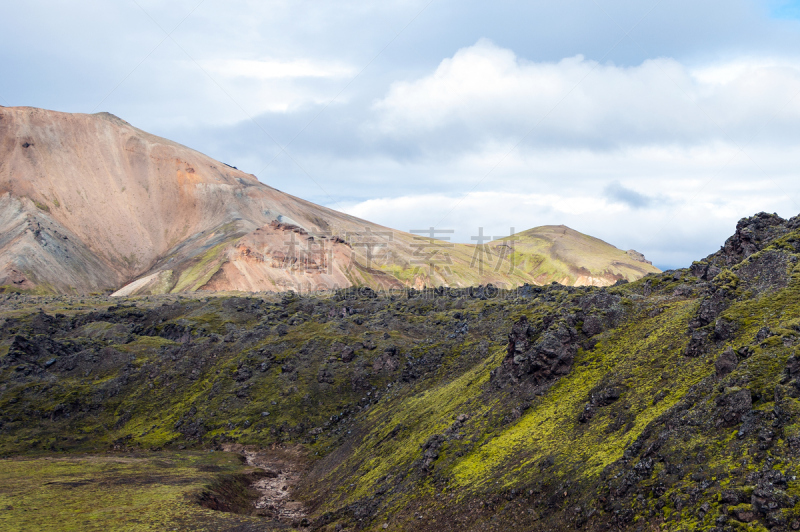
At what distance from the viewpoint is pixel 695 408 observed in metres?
27.6

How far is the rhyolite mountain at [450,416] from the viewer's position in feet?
83.7

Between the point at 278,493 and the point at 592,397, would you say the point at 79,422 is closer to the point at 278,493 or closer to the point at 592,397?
the point at 278,493

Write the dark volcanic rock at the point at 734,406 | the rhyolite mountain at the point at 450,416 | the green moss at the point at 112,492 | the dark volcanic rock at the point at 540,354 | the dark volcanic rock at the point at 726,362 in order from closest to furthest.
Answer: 1. the dark volcanic rock at the point at 734,406
2. the rhyolite mountain at the point at 450,416
3. the dark volcanic rock at the point at 726,362
4. the green moss at the point at 112,492
5. the dark volcanic rock at the point at 540,354

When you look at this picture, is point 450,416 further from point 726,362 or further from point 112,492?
point 112,492

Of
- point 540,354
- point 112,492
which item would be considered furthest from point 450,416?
point 112,492

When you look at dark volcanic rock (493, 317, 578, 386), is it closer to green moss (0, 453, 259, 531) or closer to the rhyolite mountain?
the rhyolite mountain

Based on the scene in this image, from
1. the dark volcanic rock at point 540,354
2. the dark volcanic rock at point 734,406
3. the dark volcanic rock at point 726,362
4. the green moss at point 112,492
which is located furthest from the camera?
the dark volcanic rock at point 540,354

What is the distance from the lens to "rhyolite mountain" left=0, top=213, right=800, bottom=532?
25500 millimetres

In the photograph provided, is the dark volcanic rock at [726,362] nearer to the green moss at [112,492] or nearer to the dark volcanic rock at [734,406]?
the dark volcanic rock at [734,406]

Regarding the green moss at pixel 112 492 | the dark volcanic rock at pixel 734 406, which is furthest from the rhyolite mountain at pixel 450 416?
the green moss at pixel 112 492

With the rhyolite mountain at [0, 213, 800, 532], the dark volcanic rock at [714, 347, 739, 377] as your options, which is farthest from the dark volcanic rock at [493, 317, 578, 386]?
the dark volcanic rock at [714, 347, 739, 377]

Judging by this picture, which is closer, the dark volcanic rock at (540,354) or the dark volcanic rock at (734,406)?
the dark volcanic rock at (734,406)

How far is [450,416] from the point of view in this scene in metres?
47.4

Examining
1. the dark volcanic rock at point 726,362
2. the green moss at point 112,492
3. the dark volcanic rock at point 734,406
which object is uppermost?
the dark volcanic rock at point 726,362
